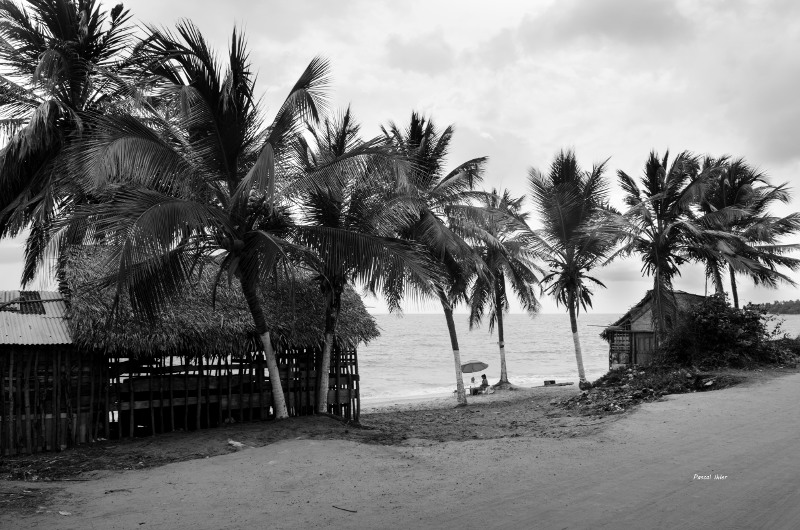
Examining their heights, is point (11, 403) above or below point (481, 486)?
above

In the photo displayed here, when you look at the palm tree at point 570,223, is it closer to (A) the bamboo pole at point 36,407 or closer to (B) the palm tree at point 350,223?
(B) the palm tree at point 350,223

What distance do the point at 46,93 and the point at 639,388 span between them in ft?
43.7

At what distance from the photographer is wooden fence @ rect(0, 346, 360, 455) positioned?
29.4ft

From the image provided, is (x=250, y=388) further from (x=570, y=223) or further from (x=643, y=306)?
(x=643, y=306)

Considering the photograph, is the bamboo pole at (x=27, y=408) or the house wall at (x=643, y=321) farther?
the house wall at (x=643, y=321)

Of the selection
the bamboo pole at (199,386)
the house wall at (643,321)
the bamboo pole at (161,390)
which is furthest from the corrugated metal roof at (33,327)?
the house wall at (643,321)

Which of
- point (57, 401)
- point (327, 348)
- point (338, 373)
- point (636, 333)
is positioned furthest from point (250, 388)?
point (636, 333)

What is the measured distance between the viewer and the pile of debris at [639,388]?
12164 millimetres

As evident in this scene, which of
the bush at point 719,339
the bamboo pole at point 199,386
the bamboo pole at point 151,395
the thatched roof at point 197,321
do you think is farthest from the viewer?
the bush at point 719,339

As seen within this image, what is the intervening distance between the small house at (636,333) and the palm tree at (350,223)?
38.6 ft

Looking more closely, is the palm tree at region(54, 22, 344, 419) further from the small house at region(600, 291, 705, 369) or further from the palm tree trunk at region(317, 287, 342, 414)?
the small house at region(600, 291, 705, 369)

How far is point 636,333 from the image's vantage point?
20.2 m

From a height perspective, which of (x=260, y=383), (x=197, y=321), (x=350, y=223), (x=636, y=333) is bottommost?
(x=260, y=383)

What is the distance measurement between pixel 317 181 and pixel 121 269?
321 cm
